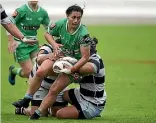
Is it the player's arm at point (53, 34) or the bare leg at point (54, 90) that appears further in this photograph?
the player's arm at point (53, 34)

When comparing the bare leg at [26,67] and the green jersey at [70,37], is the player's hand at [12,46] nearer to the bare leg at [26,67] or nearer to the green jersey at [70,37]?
the bare leg at [26,67]

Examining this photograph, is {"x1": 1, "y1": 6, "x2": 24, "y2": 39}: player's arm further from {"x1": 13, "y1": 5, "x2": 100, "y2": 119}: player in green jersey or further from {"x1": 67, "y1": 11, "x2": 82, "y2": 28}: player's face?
{"x1": 67, "y1": 11, "x2": 82, "y2": 28}: player's face

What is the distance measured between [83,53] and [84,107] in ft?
2.90

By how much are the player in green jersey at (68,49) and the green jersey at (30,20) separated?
348 cm

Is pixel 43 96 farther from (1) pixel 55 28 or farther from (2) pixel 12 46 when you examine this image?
(2) pixel 12 46

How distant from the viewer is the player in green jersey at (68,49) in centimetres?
1078

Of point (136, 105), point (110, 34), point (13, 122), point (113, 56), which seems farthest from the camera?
point (110, 34)

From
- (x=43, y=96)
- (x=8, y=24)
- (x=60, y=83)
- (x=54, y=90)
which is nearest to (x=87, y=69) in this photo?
(x=60, y=83)

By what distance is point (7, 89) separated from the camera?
16.2 metres

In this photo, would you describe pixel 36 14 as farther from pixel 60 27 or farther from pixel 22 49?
pixel 60 27

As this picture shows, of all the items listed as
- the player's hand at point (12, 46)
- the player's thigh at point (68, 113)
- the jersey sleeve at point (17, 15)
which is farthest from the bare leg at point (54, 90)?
the jersey sleeve at point (17, 15)

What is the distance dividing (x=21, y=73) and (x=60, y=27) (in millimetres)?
4300

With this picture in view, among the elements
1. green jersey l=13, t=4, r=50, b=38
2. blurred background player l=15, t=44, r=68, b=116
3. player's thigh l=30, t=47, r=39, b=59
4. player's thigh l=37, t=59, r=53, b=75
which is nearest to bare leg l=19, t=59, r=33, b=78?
player's thigh l=30, t=47, r=39, b=59

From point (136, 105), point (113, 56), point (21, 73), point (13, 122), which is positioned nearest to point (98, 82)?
point (13, 122)
